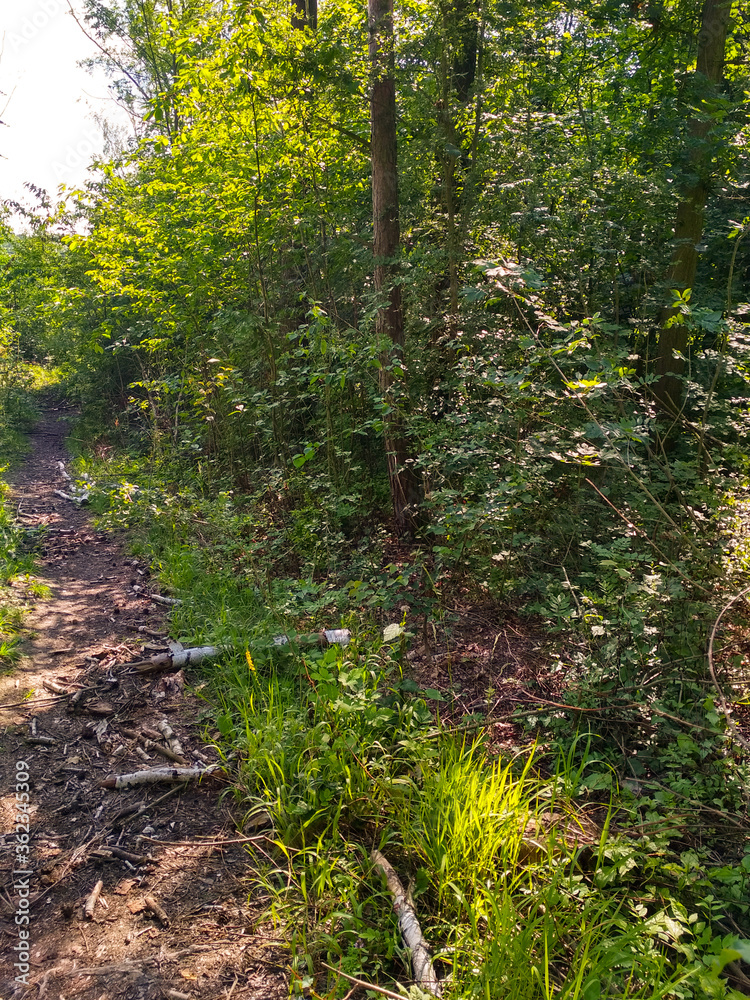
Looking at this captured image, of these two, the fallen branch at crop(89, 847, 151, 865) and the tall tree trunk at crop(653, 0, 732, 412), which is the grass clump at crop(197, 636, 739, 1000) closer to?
the fallen branch at crop(89, 847, 151, 865)

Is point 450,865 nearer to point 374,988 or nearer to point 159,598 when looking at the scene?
point 374,988

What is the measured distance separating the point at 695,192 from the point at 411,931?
588 cm

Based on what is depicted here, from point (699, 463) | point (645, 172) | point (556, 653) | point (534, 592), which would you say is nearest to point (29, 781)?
point (556, 653)

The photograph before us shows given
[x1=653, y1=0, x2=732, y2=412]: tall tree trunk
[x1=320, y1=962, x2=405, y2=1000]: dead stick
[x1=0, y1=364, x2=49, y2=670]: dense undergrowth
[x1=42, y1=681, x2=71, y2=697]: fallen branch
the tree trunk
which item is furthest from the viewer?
the tree trunk

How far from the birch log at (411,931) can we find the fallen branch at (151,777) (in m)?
1.02

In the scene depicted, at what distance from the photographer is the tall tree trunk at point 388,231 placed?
5.49 metres

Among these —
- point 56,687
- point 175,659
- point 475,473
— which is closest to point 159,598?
point 175,659

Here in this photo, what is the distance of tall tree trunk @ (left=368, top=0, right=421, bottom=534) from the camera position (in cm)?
549

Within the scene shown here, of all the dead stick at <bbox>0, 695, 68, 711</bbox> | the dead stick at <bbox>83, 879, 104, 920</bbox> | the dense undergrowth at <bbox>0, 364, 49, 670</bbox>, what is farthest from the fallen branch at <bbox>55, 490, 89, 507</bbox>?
the dead stick at <bbox>83, 879, 104, 920</bbox>

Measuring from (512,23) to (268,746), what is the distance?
617cm

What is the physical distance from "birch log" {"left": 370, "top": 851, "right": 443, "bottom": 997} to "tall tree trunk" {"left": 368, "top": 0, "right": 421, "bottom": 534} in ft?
11.2

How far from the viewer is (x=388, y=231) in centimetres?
590

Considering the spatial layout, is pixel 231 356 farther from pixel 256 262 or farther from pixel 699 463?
pixel 699 463

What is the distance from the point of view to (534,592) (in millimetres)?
4344
